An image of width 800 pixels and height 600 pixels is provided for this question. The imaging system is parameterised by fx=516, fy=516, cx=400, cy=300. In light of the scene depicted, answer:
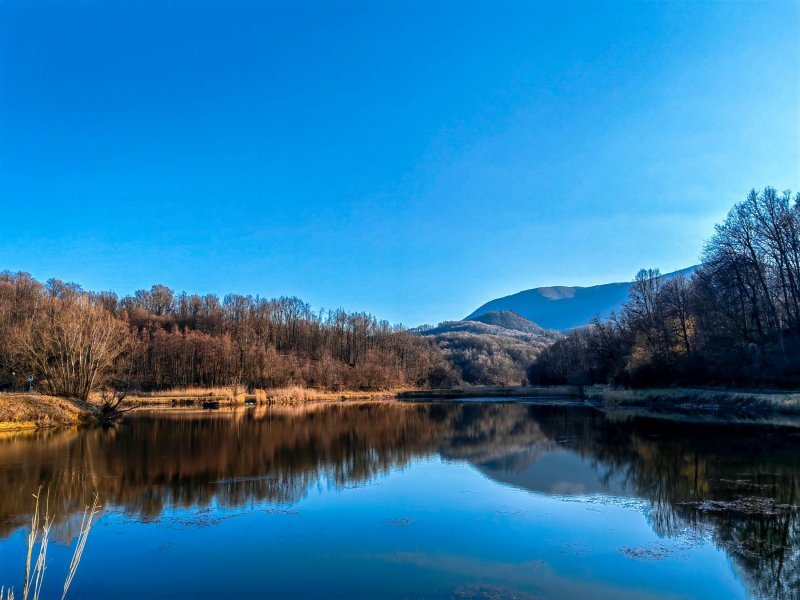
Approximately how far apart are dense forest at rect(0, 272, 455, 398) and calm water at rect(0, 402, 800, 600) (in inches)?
620

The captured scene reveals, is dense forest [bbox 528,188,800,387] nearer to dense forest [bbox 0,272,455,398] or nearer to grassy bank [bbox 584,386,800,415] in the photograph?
grassy bank [bbox 584,386,800,415]

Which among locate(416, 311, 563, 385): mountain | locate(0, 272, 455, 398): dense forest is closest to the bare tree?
locate(0, 272, 455, 398): dense forest

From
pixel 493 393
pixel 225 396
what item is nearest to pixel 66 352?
pixel 225 396

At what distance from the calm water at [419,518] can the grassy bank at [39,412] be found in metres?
7.42

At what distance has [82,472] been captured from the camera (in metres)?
15.0

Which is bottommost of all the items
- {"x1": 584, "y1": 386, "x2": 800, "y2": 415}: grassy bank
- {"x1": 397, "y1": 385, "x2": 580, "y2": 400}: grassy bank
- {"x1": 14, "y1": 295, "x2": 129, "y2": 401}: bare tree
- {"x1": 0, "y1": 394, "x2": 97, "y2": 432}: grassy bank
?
{"x1": 397, "y1": 385, "x2": 580, "y2": 400}: grassy bank

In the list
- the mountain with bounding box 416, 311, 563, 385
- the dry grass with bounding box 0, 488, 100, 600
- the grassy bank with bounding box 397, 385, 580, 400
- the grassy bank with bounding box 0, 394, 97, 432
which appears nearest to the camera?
the dry grass with bounding box 0, 488, 100, 600

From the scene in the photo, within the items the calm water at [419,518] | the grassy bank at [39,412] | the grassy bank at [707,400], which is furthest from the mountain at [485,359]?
the calm water at [419,518]

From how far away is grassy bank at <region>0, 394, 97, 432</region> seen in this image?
25.9 m

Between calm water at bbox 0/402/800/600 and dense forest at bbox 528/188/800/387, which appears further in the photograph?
dense forest at bbox 528/188/800/387

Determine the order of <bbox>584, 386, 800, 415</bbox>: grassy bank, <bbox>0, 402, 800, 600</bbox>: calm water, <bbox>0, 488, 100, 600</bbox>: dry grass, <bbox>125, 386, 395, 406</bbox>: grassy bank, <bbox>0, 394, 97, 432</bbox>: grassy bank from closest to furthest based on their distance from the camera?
1. <bbox>0, 488, 100, 600</bbox>: dry grass
2. <bbox>0, 402, 800, 600</bbox>: calm water
3. <bbox>0, 394, 97, 432</bbox>: grassy bank
4. <bbox>584, 386, 800, 415</bbox>: grassy bank
5. <bbox>125, 386, 395, 406</bbox>: grassy bank

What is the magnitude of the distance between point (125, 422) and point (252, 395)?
78.8 ft

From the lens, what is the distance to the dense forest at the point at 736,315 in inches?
1304

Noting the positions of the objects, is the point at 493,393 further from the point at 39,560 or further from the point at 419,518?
the point at 39,560
